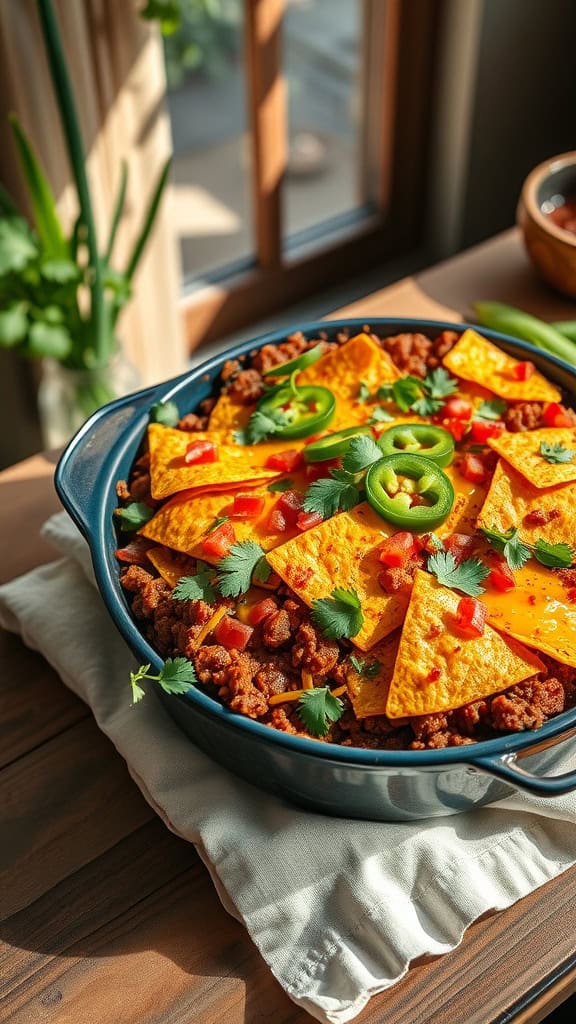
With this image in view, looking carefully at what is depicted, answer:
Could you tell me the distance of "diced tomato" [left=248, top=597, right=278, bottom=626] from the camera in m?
1.34

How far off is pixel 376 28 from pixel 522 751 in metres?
2.78

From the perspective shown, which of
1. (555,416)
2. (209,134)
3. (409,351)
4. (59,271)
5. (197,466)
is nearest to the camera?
(197,466)

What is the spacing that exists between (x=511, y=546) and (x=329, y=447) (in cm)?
30

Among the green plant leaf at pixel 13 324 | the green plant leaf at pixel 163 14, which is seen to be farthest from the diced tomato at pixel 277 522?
the green plant leaf at pixel 163 14

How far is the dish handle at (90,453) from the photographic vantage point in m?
1.43

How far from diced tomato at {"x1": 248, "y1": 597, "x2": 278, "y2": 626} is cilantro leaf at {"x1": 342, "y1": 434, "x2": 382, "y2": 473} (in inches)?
9.0

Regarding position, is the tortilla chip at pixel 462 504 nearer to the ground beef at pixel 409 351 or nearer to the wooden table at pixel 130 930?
the ground beef at pixel 409 351

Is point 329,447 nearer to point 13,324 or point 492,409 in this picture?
point 492,409

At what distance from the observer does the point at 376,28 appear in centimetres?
331

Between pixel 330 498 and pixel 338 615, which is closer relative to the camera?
pixel 338 615

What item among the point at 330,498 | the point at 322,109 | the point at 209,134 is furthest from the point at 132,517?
the point at 322,109

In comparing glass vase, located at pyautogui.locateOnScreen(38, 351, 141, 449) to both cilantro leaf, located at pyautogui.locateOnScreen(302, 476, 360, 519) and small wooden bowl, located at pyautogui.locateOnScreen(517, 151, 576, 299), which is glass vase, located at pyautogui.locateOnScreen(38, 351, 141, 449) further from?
cilantro leaf, located at pyautogui.locateOnScreen(302, 476, 360, 519)

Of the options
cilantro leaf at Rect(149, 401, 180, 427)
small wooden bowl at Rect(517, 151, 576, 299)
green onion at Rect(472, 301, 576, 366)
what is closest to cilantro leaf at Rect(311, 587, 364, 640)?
cilantro leaf at Rect(149, 401, 180, 427)

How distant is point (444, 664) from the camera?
4.10 feet
